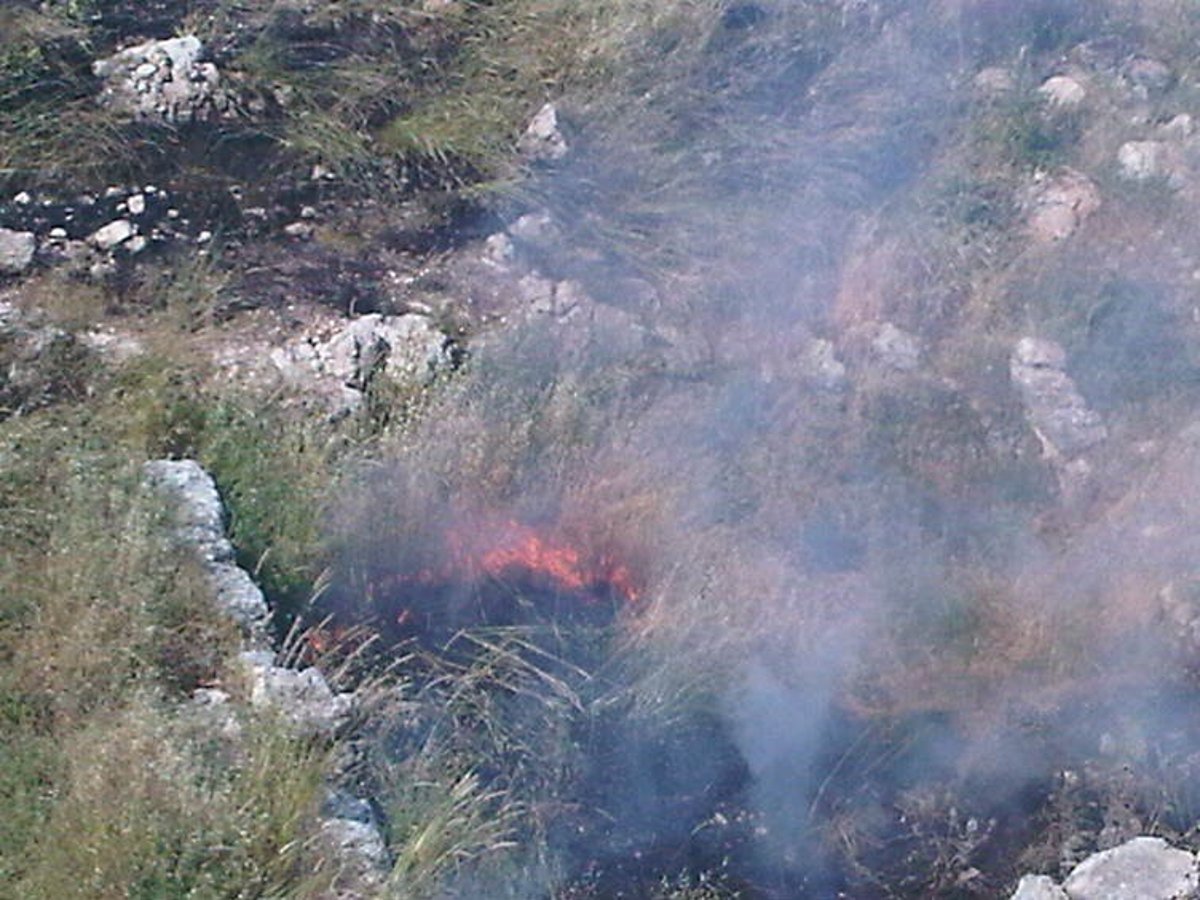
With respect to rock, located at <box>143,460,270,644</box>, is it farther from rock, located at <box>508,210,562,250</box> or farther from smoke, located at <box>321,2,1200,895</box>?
rock, located at <box>508,210,562,250</box>

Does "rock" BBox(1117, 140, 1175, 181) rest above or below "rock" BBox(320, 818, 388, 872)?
above

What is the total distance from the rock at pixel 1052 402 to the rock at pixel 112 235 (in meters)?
3.21

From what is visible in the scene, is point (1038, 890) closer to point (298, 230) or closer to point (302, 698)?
point (302, 698)

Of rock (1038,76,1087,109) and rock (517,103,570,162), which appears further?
rock (1038,76,1087,109)

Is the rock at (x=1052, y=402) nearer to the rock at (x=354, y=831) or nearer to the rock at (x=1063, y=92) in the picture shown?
the rock at (x=1063, y=92)

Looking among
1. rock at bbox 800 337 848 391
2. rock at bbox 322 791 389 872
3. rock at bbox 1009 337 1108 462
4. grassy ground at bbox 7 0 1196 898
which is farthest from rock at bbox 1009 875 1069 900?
rock at bbox 800 337 848 391

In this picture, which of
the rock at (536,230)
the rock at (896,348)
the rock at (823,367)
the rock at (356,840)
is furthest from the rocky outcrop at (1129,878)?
the rock at (536,230)

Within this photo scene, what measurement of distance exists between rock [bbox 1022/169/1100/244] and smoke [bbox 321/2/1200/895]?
31cm

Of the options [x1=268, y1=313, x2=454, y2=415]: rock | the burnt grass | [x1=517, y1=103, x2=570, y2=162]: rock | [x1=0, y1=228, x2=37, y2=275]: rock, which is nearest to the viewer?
the burnt grass

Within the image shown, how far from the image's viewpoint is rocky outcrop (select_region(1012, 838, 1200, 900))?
4.01 m

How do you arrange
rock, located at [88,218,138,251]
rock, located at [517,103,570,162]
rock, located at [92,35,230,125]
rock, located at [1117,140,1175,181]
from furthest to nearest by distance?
rock, located at [1117,140,1175,181]
rock, located at [517,103,570,162]
rock, located at [92,35,230,125]
rock, located at [88,218,138,251]

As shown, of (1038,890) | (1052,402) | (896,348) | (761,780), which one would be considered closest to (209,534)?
(761,780)

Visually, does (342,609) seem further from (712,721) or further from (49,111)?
(49,111)

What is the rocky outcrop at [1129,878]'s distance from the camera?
401 cm
